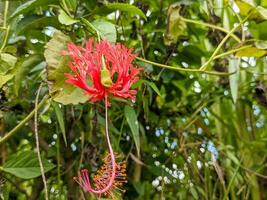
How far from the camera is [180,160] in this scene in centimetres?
114

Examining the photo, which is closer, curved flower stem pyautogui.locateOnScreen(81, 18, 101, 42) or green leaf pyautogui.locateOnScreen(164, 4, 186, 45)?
curved flower stem pyautogui.locateOnScreen(81, 18, 101, 42)

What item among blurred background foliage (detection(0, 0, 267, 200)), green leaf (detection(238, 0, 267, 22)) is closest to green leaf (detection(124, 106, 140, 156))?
blurred background foliage (detection(0, 0, 267, 200))

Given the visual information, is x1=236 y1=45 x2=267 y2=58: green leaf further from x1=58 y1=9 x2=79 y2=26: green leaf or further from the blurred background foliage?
x1=58 y1=9 x2=79 y2=26: green leaf

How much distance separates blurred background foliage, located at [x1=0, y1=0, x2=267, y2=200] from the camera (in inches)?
30.0

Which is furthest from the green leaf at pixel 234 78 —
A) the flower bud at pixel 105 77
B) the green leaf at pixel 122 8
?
the flower bud at pixel 105 77

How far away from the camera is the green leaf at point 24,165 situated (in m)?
0.77

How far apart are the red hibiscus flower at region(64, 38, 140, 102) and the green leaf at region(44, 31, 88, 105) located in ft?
0.14

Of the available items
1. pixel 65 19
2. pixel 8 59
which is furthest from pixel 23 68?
pixel 65 19

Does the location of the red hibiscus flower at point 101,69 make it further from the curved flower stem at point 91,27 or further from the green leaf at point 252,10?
the green leaf at point 252,10

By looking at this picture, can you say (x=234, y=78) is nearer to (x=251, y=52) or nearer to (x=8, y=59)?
(x=251, y=52)

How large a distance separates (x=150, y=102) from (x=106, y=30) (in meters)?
0.38

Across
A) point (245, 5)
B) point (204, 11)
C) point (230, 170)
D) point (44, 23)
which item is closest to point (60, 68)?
point (44, 23)

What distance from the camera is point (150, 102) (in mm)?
1036

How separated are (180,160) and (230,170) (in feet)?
0.48
